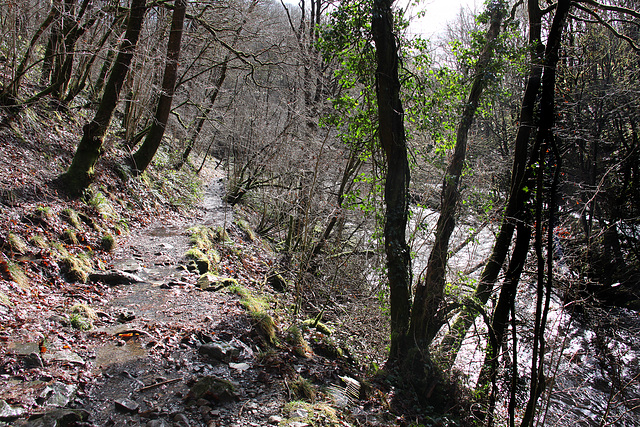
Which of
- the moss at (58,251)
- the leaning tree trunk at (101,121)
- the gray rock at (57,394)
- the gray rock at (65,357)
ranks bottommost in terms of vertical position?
the gray rock at (57,394)

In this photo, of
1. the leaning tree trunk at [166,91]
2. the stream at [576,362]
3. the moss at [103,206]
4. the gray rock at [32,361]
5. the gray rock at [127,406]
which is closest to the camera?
the gray rock at [127,406]

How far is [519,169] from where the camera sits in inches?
231

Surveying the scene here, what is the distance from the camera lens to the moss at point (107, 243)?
21.5 ft

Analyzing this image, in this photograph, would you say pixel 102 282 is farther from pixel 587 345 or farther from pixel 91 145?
pixel 587 345

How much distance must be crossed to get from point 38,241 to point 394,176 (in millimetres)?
5038

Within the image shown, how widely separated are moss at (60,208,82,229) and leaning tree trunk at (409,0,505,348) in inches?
215

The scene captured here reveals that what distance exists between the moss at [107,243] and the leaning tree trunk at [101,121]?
1.14m

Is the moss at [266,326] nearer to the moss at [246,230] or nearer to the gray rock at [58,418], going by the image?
the gray rock at [58,418]

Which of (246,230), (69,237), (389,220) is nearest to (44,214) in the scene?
(69,237)

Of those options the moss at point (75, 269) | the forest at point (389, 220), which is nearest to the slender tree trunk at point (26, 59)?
the forest at point (389, 220)

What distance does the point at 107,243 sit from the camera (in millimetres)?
6629

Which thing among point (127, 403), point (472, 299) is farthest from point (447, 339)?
point (127, 403)

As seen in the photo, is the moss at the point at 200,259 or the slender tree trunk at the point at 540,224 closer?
the slender tree trunk at the point at 540,224

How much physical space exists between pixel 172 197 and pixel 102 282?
6357 mm
